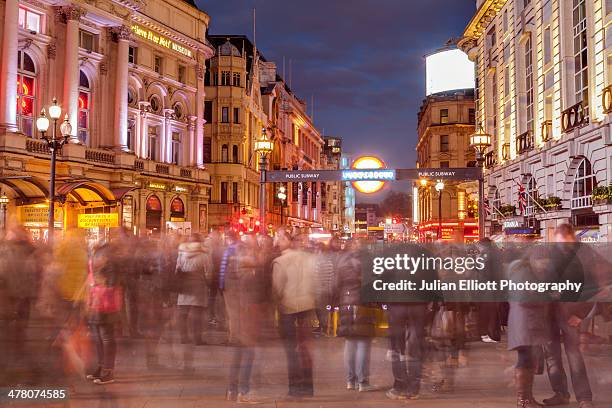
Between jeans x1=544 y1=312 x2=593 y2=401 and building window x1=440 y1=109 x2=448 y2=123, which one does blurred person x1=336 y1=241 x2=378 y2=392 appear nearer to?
jeans x1=544 y1=312 x2=593 y2=401

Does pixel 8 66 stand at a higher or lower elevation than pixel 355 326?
higher

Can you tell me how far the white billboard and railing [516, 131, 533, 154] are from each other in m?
45.1

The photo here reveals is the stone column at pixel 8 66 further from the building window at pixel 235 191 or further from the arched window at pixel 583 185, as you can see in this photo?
the building window at pixel 235 191

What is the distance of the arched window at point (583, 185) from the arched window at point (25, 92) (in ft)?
88.0

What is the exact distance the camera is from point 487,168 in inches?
1860

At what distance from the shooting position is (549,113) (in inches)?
1304

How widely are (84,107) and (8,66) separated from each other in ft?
24.7

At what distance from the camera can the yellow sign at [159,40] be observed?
43.4 meters

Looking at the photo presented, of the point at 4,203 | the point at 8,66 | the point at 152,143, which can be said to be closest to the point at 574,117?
the point at 4,203

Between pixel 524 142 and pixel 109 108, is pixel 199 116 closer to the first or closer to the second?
pixel 109 108

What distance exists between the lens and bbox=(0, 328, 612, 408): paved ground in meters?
8.59

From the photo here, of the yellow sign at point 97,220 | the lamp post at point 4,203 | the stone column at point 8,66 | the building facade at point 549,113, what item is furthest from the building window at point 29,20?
the building facade at point 549,113

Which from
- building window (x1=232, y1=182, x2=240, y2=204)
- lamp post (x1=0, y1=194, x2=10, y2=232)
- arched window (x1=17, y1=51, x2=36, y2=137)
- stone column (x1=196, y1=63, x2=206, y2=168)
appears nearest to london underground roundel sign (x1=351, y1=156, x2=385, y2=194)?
lamp post (x1=0, y1=194, x2=10, y2=232)

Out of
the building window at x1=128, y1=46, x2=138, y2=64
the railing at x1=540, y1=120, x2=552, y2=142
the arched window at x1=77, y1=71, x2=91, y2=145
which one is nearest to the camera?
the railing at x1=540, y1=120, x2=552, y2=142
